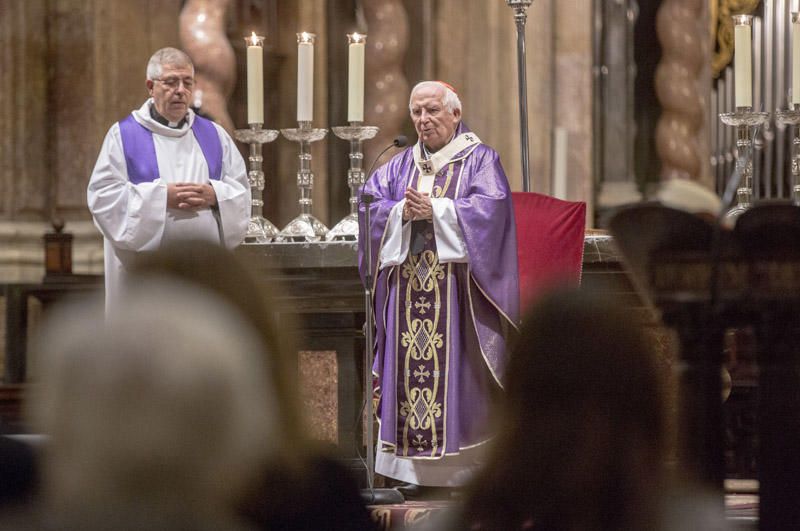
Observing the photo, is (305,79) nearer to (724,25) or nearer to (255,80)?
(255,80)

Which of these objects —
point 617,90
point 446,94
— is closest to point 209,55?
point 446,94

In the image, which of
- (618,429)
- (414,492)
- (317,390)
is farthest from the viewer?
(317,390)

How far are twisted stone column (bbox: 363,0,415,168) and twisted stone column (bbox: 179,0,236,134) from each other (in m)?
0.86

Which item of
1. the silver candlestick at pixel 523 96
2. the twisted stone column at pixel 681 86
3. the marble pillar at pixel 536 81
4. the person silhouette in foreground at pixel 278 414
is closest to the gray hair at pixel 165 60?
the silver candlestick at pixel 523 96

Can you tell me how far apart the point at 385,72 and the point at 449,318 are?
10.4ft

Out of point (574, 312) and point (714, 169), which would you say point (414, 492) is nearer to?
point (574, 312)

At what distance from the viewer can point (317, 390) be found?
675cm

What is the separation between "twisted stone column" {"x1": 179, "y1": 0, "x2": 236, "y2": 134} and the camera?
8492mm

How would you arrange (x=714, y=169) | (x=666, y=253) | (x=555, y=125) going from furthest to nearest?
(x=714, y=169)
(x=555, y=125)
(x=666, y=253)

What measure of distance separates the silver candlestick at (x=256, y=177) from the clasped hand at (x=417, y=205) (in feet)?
3.56

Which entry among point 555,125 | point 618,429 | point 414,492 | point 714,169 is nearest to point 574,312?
point 618,429

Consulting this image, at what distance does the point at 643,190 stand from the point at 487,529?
7.97 meters

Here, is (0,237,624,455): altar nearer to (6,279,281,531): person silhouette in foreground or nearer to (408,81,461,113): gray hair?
(408,81,461,113): gray hair

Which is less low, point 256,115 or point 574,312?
point 256,115
